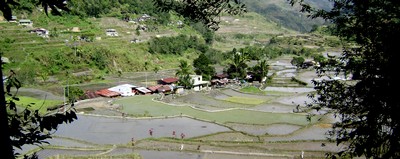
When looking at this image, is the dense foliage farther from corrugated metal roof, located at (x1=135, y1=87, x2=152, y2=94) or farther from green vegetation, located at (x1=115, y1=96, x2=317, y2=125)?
green vegetation, located at (x1=115, y1=96, x2=317, y2=125)

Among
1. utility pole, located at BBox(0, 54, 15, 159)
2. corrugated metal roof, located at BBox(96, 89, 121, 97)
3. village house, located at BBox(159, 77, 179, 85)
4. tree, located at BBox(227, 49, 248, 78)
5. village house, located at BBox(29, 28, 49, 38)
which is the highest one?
utility pole, located at BBox(0, 54, 15, 159)

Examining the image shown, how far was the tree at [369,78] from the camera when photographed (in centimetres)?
396

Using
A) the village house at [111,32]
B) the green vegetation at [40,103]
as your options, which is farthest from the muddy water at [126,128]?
the village house at [111,32]

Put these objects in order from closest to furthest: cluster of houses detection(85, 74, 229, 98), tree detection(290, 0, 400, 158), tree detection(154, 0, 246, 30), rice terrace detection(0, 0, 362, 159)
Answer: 1. tree detection(290, 0, 400, 158)
2. tree detection(154, 0, 246, 30)
3. rice terrace detection(0, 0, 362, 159)
4. cluster of houses detection(85, 74, 229, 98)

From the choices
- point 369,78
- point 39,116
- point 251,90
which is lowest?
point 251,90

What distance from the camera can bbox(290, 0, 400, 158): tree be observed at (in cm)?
396

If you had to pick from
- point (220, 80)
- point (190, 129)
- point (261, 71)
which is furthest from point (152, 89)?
point (261, 71)

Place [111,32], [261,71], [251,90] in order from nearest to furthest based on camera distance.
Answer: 1. [251,90]
2. [261,71]
3. [111,32]

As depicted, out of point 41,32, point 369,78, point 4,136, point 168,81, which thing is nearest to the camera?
point 4,136

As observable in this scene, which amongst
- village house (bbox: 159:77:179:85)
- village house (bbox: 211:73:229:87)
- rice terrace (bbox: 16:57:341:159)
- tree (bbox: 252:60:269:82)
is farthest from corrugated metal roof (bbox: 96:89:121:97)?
tree (bbox: 252:60:269:82)

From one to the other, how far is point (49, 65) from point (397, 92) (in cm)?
3733

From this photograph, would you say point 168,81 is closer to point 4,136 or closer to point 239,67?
point 239,67

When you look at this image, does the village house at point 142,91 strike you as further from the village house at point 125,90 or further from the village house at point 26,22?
the village house at point 26,22

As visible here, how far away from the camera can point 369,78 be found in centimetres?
412
